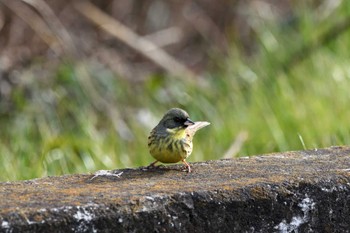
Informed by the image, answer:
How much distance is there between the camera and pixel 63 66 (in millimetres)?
8594

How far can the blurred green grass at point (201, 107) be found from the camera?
5.77 metres

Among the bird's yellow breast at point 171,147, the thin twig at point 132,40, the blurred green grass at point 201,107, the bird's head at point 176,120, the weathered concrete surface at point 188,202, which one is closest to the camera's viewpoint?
the weathered concrete surface at point 188,202

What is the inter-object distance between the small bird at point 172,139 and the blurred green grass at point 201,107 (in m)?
Result: 1.21

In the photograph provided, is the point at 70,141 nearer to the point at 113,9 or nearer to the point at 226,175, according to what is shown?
the point at 226,175

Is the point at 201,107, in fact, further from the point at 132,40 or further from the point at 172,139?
the point at 172,139

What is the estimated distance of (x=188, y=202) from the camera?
310 centimetres

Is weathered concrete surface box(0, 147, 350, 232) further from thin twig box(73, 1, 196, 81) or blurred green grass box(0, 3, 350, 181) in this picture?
thin twig box(73, 1, 196, 81)

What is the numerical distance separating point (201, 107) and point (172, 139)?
3.62 m

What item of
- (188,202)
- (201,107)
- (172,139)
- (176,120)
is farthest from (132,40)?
(188,202)

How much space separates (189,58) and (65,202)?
8593 mm

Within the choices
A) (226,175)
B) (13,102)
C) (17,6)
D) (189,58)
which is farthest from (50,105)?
(226,175)

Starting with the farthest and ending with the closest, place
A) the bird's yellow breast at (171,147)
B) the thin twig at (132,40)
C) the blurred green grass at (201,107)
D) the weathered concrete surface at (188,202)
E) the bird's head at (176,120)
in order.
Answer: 1. the thin twig at (132,40)
2. the blurred green grass at (201,107)
3. the bird's head at (176,120)
4. the bird's yellow breast at (171,147)
5. the weathered concrete surface at (188,202)

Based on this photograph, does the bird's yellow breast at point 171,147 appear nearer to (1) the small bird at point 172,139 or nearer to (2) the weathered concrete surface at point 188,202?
(1) the small bird at point 172,139

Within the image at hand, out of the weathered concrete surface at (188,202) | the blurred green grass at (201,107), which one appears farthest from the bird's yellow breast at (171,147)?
the blurred green grass at (201,107)
